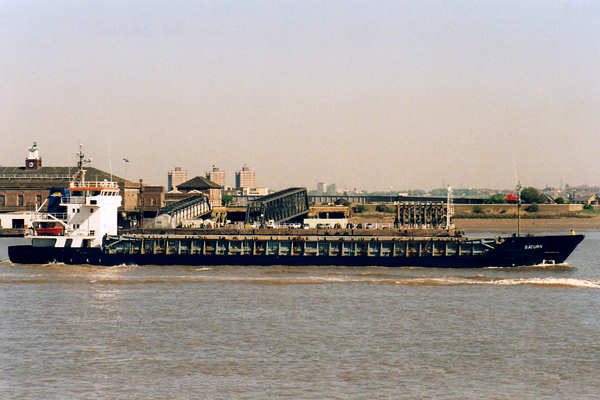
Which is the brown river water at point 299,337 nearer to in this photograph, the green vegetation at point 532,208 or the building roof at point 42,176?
the building roof at point 42,176

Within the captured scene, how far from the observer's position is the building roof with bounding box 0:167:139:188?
445 ft

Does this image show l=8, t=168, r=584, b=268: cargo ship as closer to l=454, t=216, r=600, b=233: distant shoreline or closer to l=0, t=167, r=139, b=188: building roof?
l=0, t=167, r=139, b=188: building roof

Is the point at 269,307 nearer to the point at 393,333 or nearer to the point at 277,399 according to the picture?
the point at 393,333

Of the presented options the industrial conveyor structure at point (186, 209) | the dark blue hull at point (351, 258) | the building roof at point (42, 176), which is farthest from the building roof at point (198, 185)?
the dark blue hull at point (351, 258)

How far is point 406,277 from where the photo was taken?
58750 millimetres

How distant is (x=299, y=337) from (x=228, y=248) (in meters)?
32.4

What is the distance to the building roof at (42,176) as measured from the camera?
13562 cm

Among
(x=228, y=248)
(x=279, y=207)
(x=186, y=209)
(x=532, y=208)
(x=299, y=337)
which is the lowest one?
(x=299, y=337)

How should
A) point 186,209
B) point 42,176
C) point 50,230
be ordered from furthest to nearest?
point 42,176 → point 186,209 → point 50,230

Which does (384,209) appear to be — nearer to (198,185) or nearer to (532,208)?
(532,208)

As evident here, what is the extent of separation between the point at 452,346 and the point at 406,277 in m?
23.4

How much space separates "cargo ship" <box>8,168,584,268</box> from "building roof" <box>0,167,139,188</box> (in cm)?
6790

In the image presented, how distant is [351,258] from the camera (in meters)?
67.4

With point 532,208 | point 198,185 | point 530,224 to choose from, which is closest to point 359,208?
point 532,208
